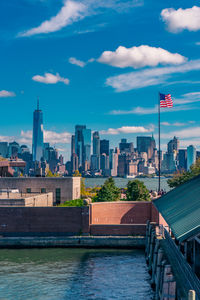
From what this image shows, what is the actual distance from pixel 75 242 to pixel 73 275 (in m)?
10.6

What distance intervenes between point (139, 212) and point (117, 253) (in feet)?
29.3

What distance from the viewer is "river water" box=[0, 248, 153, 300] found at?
24.6 meters

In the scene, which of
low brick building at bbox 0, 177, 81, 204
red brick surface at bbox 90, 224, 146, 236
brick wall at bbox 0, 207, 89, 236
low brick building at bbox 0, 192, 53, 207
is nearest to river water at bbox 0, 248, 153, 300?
red brick surface at bbox 90, 224, 146, 236

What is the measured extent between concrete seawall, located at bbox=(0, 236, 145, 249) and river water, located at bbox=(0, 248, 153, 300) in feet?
3.87

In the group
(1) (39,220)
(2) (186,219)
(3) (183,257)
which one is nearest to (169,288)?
(3) (183,257)

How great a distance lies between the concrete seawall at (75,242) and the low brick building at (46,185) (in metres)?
12.4

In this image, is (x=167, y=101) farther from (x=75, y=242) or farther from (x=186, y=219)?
(x=186, y=219)

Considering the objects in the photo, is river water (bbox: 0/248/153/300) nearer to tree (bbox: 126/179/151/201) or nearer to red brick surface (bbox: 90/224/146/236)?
red brick surface (bbox: 90/224/146/236)

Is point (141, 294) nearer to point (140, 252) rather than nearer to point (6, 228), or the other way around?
point (140, 252)

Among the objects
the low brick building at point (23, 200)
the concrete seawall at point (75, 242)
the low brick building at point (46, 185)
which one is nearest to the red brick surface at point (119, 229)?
the concrete seawall at point (75, 242)

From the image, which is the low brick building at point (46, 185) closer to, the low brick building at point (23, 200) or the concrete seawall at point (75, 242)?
the low brick building at point (23, 200)

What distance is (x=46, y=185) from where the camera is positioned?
171 feet

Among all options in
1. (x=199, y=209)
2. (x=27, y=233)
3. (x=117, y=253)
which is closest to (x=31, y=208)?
(x=27, y=233)

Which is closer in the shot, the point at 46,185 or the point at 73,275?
the point at 73,275
